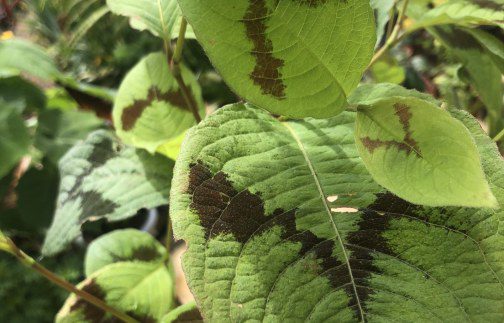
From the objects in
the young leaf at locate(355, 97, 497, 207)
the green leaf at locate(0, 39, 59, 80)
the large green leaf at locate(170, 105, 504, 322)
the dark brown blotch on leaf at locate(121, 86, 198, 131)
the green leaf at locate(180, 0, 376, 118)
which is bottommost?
the large green leaf at locate(170, 105, 504, 322)

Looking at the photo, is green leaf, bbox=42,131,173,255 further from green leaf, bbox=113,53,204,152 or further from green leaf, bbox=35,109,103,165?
green leaf, bbox=35,109,103,165

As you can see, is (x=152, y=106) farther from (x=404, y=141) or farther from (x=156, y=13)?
(x=404, y=141)

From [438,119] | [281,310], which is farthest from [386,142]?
[281,310]

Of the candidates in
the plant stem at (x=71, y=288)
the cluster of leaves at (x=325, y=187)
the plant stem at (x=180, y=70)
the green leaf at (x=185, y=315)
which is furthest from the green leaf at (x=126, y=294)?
the cluster of leaves at (x=325, y=187)

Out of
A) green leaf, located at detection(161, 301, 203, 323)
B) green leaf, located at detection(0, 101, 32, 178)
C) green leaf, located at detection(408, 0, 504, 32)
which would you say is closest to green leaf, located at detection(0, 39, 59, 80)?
green leaf, located at detection(0, 101, 32, 178)

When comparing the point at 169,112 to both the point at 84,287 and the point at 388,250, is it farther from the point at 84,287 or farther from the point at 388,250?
the point at 388,250

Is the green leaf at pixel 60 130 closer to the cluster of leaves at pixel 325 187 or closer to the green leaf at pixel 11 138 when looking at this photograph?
the green leaf at pixel 11 138

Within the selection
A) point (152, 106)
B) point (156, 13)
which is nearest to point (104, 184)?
point (152, 106)
